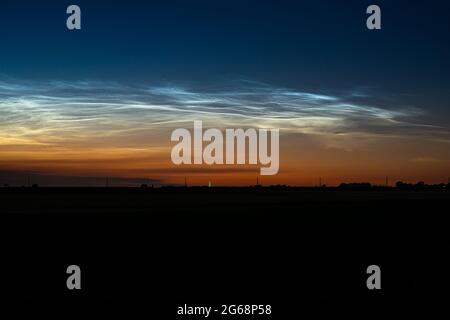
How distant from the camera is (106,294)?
1283cm

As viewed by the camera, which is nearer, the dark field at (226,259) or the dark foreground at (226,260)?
the dark foreground at (226,260)

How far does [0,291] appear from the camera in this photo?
518 inches

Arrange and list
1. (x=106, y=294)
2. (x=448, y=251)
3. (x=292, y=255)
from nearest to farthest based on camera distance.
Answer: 1. (x=106, y=294)
2. (x=292, y=255)
3. (x=448, y=251)

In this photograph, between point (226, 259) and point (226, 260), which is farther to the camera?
point (226, 259)

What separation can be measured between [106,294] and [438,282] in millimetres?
7946

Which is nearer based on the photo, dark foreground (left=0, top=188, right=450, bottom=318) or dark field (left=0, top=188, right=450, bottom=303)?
dark foreground (left=0, top=188, right=450, bottom=318)
